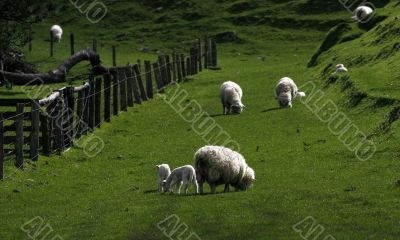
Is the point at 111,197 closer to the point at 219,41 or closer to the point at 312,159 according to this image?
the point at 312,159

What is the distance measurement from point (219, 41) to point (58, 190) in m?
54.7

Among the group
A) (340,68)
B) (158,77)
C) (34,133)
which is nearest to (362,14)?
(340,68)

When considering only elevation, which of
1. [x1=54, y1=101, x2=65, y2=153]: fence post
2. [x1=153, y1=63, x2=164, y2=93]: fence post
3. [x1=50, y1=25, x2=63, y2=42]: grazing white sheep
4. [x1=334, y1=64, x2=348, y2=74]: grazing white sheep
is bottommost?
[x1=50, y1=25, x2=63, y2=42]: grazing white sheep

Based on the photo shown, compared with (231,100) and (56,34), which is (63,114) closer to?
(231,100)

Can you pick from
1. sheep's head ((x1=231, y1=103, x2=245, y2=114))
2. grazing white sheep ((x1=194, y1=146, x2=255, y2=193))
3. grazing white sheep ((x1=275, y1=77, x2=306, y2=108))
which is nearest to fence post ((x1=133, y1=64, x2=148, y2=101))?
sheep's head ((x1=231, y1=103, x2=245, y2=114))

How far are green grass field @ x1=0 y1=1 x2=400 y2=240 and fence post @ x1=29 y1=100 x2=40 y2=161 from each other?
449 mm

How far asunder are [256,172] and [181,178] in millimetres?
3692

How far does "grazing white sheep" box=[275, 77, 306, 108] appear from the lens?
37.9 meters

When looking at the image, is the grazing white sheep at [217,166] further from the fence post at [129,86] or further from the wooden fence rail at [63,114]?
the fence post at [129,86]

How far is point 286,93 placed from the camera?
126 feet

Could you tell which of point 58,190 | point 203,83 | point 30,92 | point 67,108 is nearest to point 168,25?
point 203,83

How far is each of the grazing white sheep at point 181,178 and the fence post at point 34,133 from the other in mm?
6471

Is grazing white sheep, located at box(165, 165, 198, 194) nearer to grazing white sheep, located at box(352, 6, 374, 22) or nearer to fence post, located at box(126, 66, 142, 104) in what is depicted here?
fence post, located at box(126, 66, 142, 104)

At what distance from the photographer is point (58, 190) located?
858 inches
